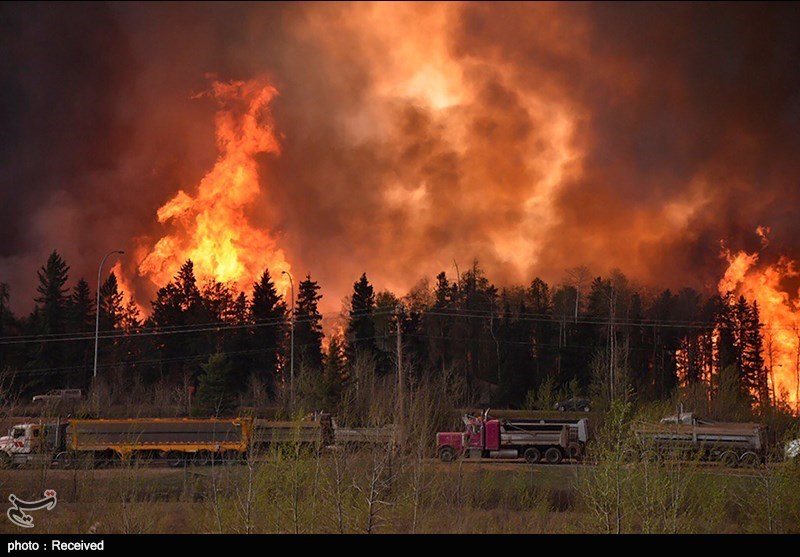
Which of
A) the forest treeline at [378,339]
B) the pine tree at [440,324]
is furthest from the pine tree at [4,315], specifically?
the pine tree at [440,324]

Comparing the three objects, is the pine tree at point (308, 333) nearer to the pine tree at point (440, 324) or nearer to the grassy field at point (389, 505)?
the pine tree at point (440, 324)

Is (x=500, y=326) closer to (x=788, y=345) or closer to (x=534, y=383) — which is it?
(x=534, y=383)

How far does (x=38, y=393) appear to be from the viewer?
71438 millimetres

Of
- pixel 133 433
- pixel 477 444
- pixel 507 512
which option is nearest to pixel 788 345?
pixel 477 444

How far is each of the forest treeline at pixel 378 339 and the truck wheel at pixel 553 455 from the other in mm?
20016

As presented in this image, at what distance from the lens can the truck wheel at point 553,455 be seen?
46531 mm

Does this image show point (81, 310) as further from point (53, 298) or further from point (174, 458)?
point (174, 458)

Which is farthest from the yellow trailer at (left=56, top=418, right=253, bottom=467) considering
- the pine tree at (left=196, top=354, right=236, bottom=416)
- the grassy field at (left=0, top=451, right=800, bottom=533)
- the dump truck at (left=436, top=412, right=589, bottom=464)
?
the pine tree at (left=196, top=354, right=236, bottom=416)

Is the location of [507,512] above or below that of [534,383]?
below
